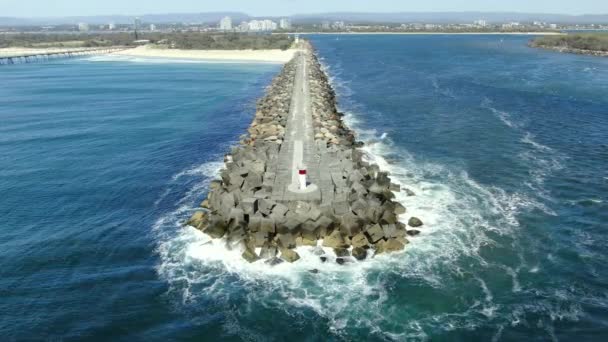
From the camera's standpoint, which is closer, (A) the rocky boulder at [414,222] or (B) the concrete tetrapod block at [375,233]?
(B) the concrete tetrapod block at [375,233]

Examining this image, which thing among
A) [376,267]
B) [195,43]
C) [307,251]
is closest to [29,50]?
[195,43]

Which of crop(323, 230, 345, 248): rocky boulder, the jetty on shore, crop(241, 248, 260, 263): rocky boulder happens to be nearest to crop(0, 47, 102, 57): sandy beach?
the jetty on shore

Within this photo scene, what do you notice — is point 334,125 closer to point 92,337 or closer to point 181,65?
point 92,337

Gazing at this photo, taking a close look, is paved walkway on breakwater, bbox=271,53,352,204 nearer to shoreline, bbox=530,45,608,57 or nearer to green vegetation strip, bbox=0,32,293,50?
shoreline, bbox=530,45,608,57

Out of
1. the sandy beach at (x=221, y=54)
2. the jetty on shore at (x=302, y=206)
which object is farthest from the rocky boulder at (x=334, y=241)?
the sandy beach at (x=221, y=54)

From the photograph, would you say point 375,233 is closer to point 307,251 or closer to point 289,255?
point 307,251

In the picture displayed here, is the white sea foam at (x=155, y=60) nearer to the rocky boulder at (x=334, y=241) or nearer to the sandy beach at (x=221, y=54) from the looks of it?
the sandy beach at (x=221, y=54)
